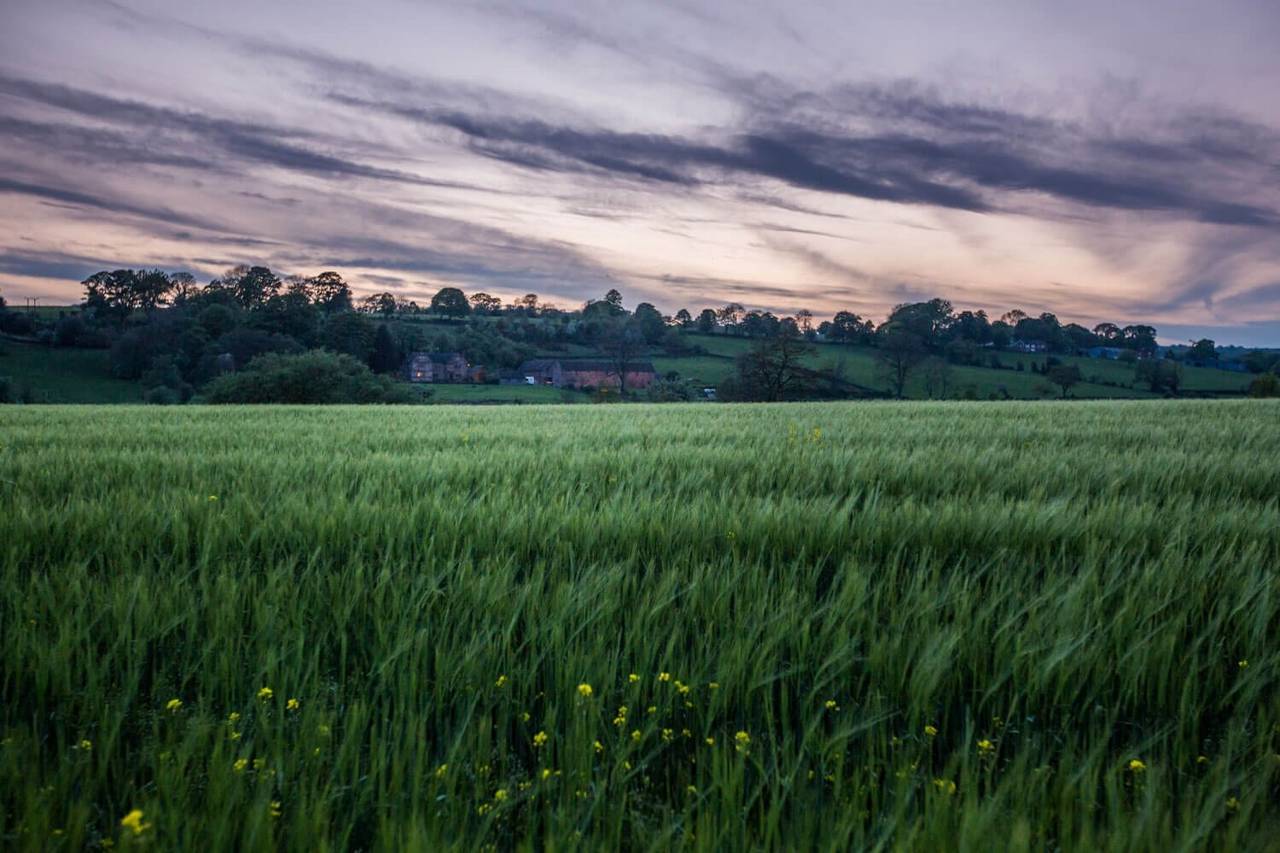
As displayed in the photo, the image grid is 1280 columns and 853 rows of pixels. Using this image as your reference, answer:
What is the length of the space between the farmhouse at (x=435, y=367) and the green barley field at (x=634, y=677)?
352ft

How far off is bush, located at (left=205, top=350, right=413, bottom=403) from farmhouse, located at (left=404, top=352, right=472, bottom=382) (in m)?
51.8

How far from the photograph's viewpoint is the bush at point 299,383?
49.3 m

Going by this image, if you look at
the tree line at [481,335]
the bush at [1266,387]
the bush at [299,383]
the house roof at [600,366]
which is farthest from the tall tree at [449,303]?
the bush at [1266,387]

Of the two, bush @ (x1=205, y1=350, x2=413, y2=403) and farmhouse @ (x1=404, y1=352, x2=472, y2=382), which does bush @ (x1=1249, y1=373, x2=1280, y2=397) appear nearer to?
bush @ (x1=205, y1=350, x2=413, y2=403)

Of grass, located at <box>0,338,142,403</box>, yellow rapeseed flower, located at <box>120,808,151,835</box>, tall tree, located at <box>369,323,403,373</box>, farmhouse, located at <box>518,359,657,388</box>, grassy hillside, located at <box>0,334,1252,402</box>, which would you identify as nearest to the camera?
yellow rapeseed flower, located at <box>120,808,151,835</box>

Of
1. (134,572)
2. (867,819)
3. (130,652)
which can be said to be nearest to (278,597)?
(130,652)

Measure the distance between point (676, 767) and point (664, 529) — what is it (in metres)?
1.47

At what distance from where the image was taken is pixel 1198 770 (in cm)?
139

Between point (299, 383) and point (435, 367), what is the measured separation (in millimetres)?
60298

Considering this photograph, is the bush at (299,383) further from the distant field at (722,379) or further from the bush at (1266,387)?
the bush at (1266,387)

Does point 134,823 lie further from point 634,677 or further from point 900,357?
point 900,357

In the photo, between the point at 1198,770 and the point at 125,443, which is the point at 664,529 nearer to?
the point at 1198,770

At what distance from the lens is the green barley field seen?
114 centimetres

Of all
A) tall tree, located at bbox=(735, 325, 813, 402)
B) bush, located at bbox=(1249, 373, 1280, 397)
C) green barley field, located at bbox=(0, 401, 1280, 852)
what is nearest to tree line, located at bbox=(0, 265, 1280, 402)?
tall tree, located at bbox=(735, 325, 813, 402)
